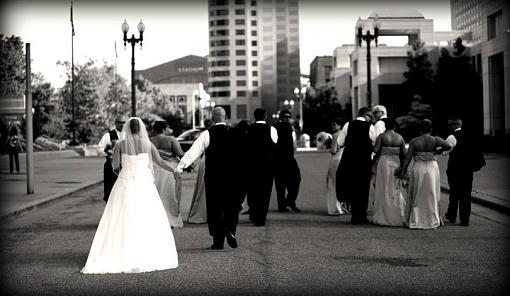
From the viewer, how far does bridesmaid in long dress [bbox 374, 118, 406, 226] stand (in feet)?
41.6

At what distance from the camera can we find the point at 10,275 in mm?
8055

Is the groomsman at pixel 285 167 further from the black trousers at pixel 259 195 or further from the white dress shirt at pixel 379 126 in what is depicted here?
the white dress shirt at pixel 379 126

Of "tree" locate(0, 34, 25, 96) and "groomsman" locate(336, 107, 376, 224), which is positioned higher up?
"tree" locate(0, 34, 25, 96)

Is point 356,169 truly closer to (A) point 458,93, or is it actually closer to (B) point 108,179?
(B) point 108,179

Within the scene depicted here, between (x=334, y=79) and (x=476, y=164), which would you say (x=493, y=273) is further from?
(x=334, y=79)

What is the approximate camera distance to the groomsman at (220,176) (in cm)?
981

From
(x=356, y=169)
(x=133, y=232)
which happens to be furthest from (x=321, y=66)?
(x=133, y=232)

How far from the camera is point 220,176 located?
32.3 ft

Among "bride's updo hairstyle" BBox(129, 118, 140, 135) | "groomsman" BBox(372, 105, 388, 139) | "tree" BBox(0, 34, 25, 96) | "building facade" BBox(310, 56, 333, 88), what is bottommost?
"bride's updo hairstyle" BBox(129, 118, 140, 135)

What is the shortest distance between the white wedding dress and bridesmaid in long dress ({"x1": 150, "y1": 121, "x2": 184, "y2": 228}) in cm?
369

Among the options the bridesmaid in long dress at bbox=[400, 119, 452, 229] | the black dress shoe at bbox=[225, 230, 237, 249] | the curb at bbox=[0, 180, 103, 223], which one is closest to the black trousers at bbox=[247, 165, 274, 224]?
the bridesmaid in long dress at bbox=[400, 119, 452, 229]

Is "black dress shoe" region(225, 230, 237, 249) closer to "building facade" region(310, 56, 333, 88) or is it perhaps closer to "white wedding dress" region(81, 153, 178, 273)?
"white wedding dress" region(81, 153, 178, 273)

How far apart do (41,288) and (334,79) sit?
→ 114m

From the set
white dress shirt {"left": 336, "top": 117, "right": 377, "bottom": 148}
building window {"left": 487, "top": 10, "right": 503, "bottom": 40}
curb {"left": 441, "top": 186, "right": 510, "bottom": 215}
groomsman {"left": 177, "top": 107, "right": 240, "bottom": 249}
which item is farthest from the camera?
building window {"left": 487, "top": 10, "right": 503, "bottom": 40}
